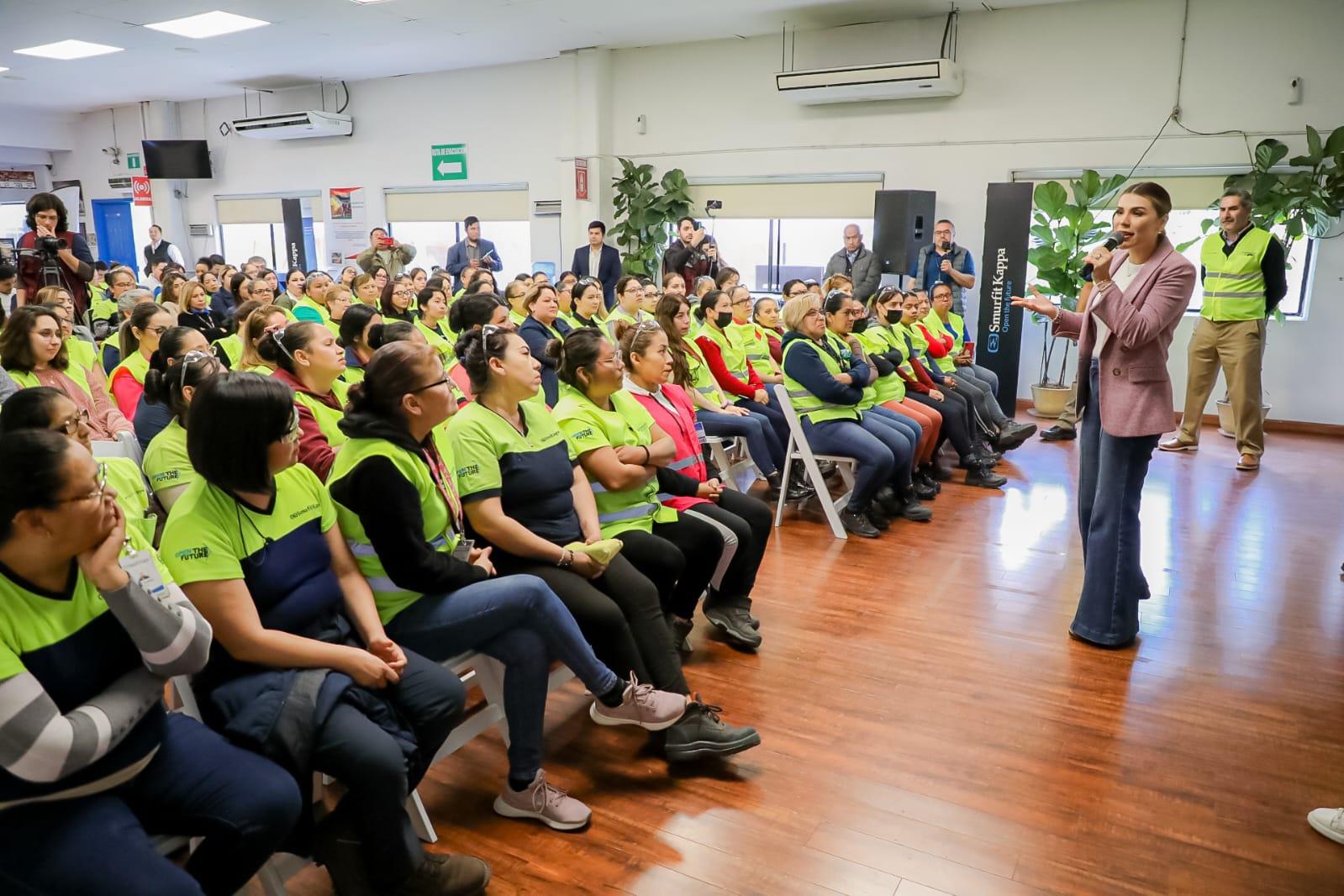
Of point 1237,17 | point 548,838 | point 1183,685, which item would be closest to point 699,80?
point 1237,17

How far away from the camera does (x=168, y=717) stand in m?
1.59

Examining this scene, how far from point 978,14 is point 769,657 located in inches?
271

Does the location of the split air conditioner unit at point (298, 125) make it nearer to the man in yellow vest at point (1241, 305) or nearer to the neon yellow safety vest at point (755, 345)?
the neon yellow safety vest at point (755, 345)

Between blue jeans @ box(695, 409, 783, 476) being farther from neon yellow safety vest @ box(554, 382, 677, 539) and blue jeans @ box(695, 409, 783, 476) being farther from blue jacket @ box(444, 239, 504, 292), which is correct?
blue jacket @ box(444, 239, 504, 292)

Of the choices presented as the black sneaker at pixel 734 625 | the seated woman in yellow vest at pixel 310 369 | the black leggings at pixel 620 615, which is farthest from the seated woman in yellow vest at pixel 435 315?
the black leggings at pixel 620 615

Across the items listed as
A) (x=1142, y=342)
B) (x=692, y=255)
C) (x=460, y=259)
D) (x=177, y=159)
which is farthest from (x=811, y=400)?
(x=177, y=159)

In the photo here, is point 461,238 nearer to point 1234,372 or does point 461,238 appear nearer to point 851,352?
point 851,352

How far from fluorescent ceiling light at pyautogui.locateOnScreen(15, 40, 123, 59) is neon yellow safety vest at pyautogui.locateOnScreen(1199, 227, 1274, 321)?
1017cm

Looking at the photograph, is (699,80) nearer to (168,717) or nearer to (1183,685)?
(1183,685)

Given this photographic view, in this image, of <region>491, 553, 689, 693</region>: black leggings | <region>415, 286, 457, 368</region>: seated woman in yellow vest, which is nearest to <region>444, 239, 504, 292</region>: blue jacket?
<region>415, 286, 457, 368</region>: seated woman in yellow vest

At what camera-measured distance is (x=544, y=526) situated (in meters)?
2.51

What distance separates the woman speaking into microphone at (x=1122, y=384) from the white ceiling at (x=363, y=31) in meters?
5.45

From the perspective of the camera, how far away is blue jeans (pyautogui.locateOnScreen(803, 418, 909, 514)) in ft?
14.3

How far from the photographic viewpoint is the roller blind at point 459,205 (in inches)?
411
